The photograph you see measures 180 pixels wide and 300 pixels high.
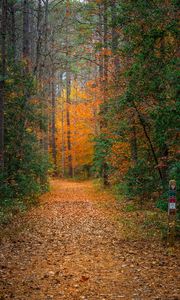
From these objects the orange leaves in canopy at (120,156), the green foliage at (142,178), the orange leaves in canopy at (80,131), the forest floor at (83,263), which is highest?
the orange leaves in canopy at (80,131)

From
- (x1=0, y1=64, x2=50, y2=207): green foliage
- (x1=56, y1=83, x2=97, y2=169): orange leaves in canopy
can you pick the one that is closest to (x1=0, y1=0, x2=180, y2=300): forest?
(x1=0, y1=64, x2=50, y2=207): green foliage

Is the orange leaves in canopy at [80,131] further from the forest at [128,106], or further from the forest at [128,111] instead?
the forest at [128,111]

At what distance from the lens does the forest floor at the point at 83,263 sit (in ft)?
18.8

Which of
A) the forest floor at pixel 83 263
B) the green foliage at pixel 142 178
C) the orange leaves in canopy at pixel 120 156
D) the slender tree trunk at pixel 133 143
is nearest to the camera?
the forest floor at pixel 83 263

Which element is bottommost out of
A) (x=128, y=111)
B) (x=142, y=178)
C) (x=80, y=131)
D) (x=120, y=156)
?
(x=142, y=178)

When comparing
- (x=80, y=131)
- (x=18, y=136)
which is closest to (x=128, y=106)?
(x=18, y=136)

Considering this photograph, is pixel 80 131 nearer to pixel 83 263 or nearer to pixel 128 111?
pixel 128 111

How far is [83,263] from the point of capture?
23.9 feet

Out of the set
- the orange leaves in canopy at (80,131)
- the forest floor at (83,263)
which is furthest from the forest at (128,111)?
the orange leaves in canopy at (80,131)

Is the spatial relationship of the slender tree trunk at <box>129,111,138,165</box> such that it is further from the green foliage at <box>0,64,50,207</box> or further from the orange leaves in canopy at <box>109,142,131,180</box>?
the green foliage at <box>0,64,50,207</box>

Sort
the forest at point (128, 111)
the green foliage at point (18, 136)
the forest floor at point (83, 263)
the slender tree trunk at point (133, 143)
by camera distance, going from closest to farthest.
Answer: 1. the forest floor at point (83, 263)
2. the forest at point (128, 111)
3. the slender tree trunk at point (133, 143)
4. the green foliage at point (18, 136)

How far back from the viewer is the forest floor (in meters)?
5.74

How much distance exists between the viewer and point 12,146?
1530cm

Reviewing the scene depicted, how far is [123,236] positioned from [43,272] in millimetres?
3499
